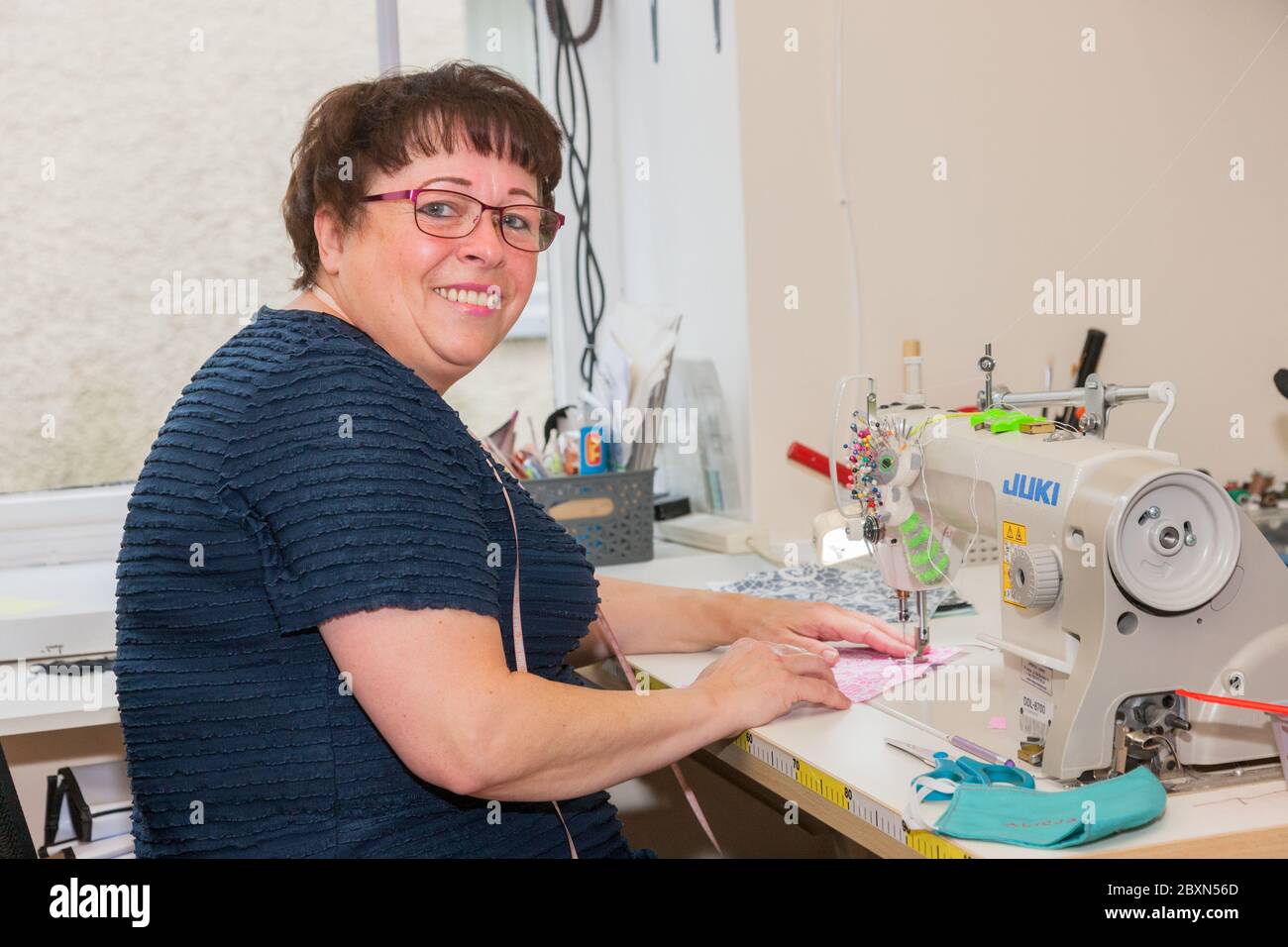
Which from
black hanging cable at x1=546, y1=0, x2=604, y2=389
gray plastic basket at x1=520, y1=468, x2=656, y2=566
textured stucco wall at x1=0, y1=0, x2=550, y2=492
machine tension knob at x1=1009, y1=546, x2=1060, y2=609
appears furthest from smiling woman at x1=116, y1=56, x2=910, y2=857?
black hanging cable at x1=546, y1=0, x2=604, y2=389

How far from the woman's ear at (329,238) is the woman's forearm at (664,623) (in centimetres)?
54

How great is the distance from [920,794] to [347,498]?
51cm

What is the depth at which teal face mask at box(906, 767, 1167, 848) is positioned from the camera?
36.1 inches

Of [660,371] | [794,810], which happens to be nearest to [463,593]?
[794,810]

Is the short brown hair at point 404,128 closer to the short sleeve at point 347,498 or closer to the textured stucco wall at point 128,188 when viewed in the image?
the short sleeve at point 347,498

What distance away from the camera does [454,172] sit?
48.3 inches

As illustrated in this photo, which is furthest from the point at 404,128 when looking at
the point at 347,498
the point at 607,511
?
the point at 607,511

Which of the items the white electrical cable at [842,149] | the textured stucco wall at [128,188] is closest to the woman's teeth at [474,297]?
the white electrical cable at [842,149]

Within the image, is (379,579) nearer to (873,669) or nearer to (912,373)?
(873,669)

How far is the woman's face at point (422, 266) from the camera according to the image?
3.97 feet

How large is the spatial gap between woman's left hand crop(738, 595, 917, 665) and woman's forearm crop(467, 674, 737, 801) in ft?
0.89

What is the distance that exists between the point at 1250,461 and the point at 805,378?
0.90 meters

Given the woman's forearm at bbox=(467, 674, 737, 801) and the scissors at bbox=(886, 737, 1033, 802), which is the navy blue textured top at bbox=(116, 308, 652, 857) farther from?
the scissors at bbox=(886, 737, 1033, 802)
